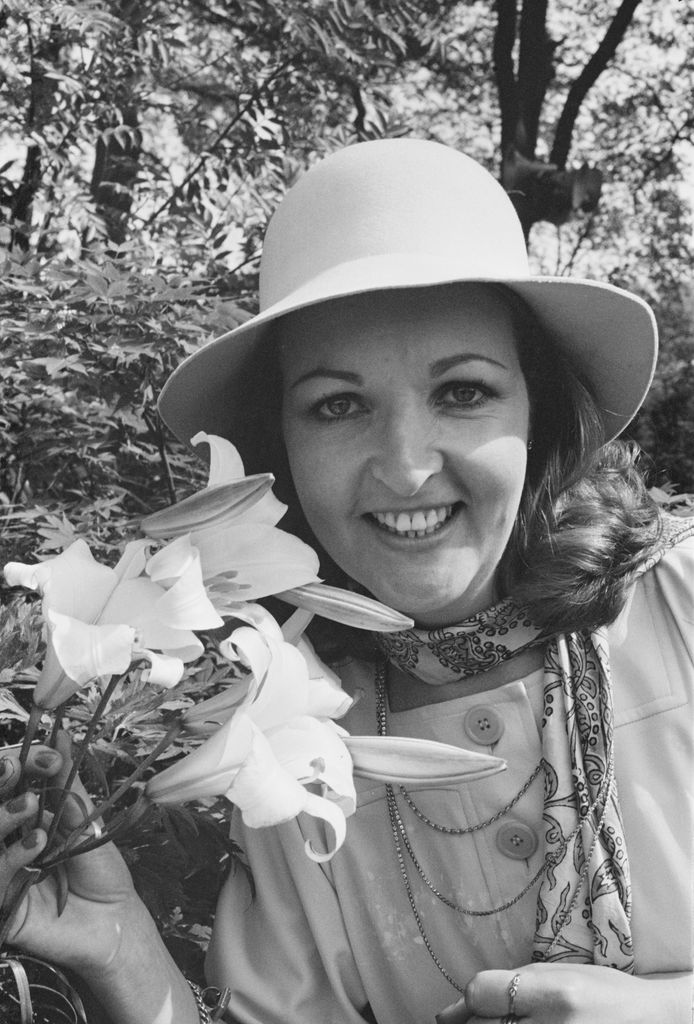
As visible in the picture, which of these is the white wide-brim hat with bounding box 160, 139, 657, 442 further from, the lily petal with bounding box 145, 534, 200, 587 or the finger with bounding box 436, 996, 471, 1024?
the finger with bounding box 436, 996, 471, 1024

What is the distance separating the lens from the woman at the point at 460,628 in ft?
4.19

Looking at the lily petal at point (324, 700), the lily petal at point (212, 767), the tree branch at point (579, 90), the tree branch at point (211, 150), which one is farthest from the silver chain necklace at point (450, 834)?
the tree branch at point (579, 90)

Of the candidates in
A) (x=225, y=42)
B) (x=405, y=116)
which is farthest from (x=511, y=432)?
(x=225, y=42)

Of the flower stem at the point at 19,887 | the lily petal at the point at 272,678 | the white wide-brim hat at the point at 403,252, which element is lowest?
the flower stem at the point at 19,887

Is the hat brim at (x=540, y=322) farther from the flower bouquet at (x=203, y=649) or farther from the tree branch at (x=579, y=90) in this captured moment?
the tree branch at (x=579, y=90)

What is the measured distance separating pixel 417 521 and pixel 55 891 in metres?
0.57

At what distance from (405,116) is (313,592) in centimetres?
255

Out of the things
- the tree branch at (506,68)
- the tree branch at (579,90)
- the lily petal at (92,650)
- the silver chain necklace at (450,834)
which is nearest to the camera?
the lily petal at (92,650)

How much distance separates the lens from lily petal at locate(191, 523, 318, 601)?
95 centimetres

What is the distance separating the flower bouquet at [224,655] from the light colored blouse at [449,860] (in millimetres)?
481

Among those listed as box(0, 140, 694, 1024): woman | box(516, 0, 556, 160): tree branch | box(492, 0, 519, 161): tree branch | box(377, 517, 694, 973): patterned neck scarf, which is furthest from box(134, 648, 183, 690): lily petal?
box(516, 0, 556, 160): tree branch

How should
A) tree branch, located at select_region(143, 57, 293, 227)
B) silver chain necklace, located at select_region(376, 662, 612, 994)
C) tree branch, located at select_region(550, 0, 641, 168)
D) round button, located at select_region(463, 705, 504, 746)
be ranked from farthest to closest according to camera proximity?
tree branch, located at select_region(550, 0, 641, 168) → tree branch, located at select_region(143, 57, 293, 227) → round button, located at select_region(463, 705, 504, 746) → silver chain necklace, located at select_region(376, 662, 612, 994)

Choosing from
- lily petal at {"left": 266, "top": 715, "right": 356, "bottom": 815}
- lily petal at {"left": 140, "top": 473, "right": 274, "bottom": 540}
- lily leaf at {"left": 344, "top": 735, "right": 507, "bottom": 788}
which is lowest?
lily leaf at {"left": 344, "top": 735, "right": 507, "bottom": 788}

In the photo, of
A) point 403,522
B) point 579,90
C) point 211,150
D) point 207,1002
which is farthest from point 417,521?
point 579,90
